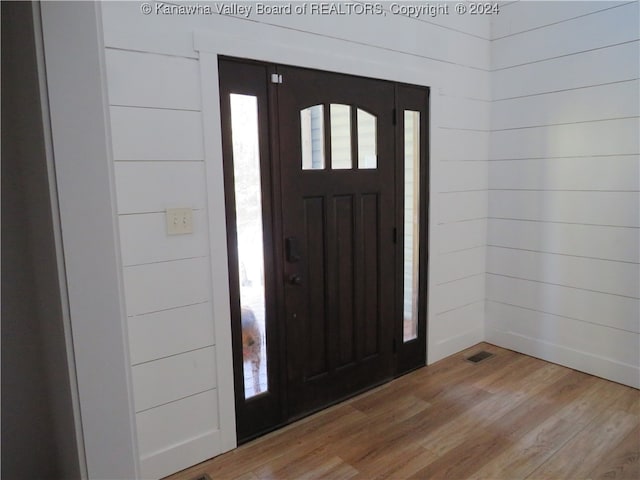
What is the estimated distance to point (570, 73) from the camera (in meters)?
2.85

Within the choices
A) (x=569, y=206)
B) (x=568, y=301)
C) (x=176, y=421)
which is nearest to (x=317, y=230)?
(x=176, y=421)

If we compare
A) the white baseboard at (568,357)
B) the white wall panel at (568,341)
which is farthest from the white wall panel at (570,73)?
the white baseboard at (568,357)

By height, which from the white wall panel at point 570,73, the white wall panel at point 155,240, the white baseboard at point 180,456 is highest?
the white wall panel at point 570,73

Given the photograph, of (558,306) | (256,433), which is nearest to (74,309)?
(256,433)

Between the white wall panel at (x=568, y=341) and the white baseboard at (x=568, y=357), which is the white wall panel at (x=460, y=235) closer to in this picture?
the white wall panel at (x=568, y=341)

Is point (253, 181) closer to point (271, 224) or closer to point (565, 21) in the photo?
point (271, 224)

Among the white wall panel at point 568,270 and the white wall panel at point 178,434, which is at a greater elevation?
the white wall panel at point 568,270

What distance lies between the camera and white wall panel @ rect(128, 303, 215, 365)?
6.30 feet

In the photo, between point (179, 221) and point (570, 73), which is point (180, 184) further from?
point (570, 73)

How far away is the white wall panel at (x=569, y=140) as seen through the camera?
8.71 ft

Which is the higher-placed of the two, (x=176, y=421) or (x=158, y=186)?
(x=158, y=186)

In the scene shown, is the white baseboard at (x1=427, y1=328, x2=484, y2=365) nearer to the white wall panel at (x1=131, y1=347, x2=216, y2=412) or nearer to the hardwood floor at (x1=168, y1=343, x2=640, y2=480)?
the hardwood floor at (x1=168, y1=343, x2=640, y2=480)

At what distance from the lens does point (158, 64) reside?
184 centimetres

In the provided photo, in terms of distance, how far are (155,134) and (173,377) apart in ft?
3.64
